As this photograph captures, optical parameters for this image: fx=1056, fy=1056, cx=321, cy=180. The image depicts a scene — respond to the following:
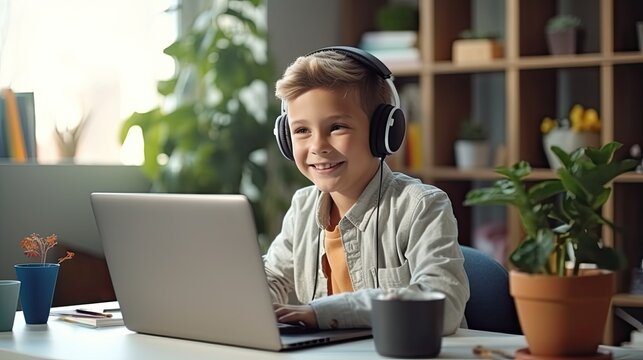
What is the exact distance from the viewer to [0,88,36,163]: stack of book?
3.00 m

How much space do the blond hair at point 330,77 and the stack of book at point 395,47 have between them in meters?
2.06

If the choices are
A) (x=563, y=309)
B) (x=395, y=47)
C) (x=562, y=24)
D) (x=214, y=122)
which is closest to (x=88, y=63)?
(x=214, y=122)

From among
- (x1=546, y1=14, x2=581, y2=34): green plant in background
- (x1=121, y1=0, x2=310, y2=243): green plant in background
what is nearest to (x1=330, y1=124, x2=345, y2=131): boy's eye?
(x1=121, y1=0, x2=310, y2=243): green plant in background

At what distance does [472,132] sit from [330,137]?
2.08 metres

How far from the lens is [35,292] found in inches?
69.2

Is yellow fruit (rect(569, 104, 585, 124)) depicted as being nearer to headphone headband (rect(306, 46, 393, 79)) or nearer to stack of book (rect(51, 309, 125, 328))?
headphone headband (rect(306, 46, 393, 79))

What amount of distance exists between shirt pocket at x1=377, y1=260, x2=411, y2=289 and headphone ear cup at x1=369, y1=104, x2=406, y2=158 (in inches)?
7.8

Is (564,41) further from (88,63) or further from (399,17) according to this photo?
(88,63)

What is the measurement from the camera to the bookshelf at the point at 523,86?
3482 mm

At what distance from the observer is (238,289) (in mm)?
1474

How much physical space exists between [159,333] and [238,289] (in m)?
0.22

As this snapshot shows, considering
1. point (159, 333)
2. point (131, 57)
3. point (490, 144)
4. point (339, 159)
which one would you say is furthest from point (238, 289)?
point (490, 144)

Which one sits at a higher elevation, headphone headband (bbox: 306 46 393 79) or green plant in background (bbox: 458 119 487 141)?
headphone headband (bbox: 306 46 393 79)

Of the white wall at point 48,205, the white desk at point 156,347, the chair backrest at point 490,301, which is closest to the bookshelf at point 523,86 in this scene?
the white wall at point 48,205
